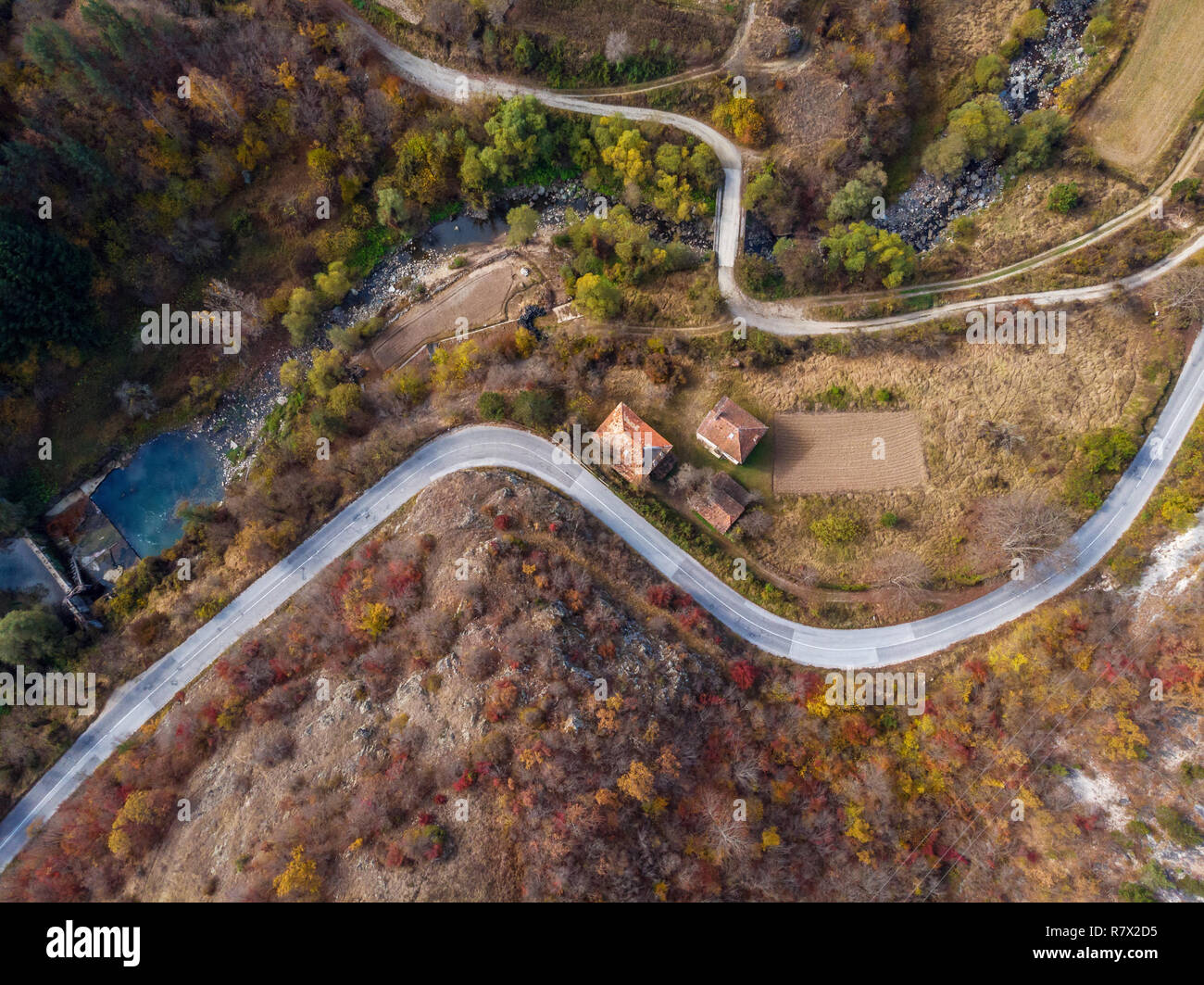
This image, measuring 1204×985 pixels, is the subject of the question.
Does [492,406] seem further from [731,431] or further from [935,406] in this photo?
[935,406]

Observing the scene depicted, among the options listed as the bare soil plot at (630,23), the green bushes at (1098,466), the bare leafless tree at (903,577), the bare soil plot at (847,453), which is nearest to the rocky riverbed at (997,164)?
the bare soil plot at (847,453)

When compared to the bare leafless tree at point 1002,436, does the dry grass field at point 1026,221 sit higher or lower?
higher

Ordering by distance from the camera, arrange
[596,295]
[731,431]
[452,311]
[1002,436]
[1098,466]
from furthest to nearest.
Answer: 1. [452,311]
2. [596,295]
3. [1002,436]
4. [731,431]
5. [1098,466]

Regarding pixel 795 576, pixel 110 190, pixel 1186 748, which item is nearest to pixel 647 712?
pixel 795 576

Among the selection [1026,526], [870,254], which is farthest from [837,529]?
Answer: [870,254]

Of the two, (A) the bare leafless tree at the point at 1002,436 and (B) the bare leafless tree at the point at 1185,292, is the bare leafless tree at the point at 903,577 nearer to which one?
(A) the bare leafless tree at the point at 1002,436

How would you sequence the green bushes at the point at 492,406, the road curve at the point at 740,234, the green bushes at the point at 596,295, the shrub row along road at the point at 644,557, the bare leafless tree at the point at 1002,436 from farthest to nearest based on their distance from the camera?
the green bushes at the point at 596,295, the road curve at the point at 740,234, the green bushes at the point at 492,406, the bare leafless tree at the point at 1002,436, the shrub row along road at the point at 644,557
